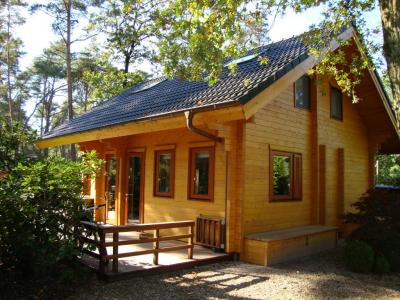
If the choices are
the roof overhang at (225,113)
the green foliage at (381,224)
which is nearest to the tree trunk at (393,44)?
the roof overhang at (225,113)

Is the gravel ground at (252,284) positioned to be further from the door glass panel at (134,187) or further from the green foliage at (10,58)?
the green foliage at (10,58)

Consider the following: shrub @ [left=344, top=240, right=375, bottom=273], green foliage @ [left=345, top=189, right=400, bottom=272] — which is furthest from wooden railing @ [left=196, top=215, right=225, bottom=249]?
green foliage @ [left=345, top=189, right=400, bottom=272]

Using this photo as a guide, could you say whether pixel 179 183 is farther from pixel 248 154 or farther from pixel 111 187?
pixel 111 187

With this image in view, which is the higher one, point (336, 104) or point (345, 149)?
point (336, 104)

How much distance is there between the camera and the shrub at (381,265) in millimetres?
7344

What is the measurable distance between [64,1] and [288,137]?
63.9 feet

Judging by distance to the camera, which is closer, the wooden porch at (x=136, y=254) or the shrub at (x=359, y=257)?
the wooden porch at (x=136, y=254)

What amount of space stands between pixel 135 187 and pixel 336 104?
21.4ft

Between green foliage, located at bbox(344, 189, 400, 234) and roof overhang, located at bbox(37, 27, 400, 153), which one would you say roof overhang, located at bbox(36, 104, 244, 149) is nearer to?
roof overhang, located at bbox(37, 27, 400, 153)

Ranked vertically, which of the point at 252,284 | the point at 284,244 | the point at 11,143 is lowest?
the point at 252,284

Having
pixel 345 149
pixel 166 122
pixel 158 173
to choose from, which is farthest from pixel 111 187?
pixel 345 149

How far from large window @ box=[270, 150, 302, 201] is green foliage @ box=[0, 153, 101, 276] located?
4.75 meters

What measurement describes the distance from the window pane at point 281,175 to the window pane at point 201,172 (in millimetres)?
1656

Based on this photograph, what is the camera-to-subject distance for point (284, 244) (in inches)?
308
